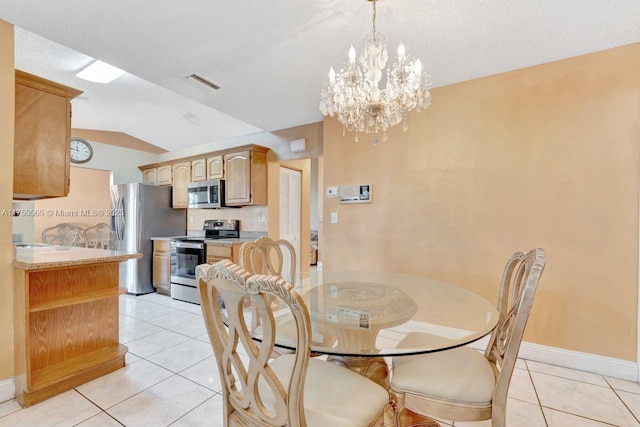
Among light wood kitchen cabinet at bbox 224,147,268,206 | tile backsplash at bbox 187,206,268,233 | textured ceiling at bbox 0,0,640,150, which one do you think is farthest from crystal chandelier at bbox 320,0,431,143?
tile backsplash at bbox 187,206,268,233

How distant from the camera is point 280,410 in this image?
36.3 inches

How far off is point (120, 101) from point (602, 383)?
19.2ft

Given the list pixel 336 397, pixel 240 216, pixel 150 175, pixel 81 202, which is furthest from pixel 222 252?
pixel 81 202

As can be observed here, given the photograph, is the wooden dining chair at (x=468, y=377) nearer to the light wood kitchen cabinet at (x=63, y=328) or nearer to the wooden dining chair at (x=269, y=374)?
the wooden dining chair at (x=269, y=374)

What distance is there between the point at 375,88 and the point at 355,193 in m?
1.50

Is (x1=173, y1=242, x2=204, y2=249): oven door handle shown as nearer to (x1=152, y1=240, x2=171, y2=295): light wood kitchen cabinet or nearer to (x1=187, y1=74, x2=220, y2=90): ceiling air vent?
(x1=152, y1=240, x2=171, y2=295): light wood kitchen cabinet

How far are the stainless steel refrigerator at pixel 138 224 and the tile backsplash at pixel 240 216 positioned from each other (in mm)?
420

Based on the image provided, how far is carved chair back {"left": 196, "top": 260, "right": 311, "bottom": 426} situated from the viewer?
806 millimetres

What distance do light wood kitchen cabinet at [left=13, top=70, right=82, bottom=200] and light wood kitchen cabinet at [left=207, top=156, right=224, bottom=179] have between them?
223cm

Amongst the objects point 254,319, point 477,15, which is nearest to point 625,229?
point 477,15

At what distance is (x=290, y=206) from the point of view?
16.0 ft

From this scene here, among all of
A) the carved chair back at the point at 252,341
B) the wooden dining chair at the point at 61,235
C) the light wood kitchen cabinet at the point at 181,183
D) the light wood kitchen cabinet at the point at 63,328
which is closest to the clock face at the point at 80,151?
the wooden dining chair at the point at 61,235

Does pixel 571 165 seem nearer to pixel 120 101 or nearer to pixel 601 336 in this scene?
pixel 601 336

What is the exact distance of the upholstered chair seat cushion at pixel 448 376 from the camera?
1184 mm
